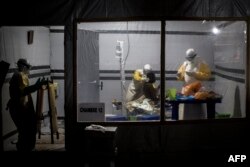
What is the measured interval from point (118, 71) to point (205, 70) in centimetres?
288

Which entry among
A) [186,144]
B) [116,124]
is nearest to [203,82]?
[186,144]

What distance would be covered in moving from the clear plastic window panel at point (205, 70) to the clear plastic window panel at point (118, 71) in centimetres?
51

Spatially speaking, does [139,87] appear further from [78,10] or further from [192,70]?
[78,10]

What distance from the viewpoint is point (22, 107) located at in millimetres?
8398

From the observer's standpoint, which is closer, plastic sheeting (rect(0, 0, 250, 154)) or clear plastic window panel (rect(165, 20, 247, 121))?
plastic sheeting (rect(0, 0, 250, 154))

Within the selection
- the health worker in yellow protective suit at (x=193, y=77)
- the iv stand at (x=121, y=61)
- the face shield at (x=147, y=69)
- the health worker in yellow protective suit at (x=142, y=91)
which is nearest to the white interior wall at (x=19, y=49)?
the iv stand at (x=121, y=61)

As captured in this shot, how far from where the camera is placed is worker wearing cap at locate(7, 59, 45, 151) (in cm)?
823

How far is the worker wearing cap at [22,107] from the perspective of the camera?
8.23 metres

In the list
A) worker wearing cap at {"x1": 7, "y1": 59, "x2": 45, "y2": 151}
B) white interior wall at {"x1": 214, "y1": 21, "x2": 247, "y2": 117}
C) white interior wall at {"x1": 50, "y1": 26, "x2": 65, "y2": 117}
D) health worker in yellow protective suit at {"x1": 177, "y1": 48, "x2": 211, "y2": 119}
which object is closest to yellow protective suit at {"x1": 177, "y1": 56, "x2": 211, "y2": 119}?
health worker in yellow protective suit at {"x1": 177, "y1": 48, "x2": 211, "y2": 119}

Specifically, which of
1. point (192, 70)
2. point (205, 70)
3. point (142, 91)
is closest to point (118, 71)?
point (142, 91)

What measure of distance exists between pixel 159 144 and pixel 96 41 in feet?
11.6

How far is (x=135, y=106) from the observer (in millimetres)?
9211

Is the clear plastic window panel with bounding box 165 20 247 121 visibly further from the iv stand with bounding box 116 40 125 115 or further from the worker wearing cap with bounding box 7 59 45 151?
the worker wearing cap with bounding box 7 59 45 151

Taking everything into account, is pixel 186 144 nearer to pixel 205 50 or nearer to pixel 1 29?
pixel 205 50
